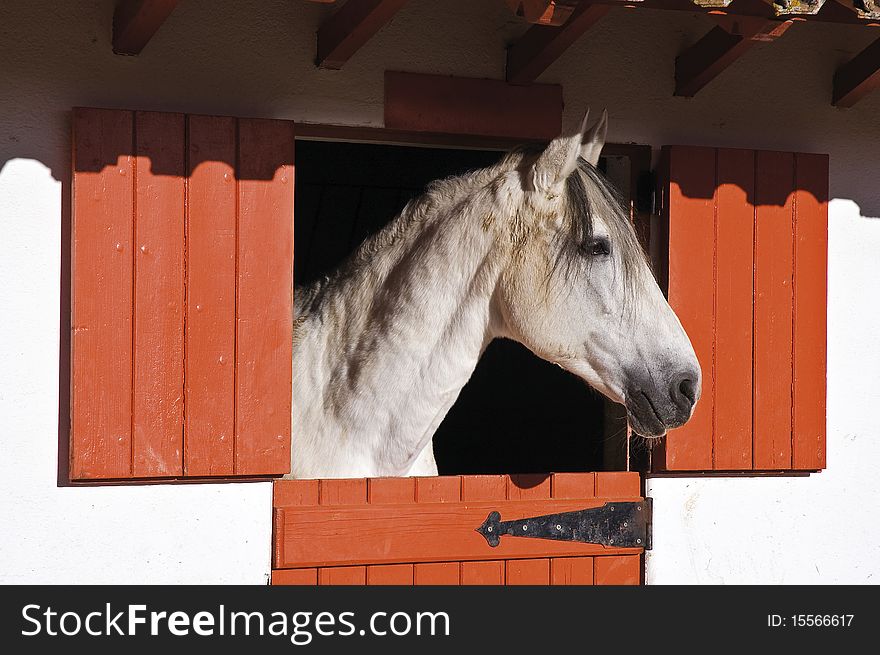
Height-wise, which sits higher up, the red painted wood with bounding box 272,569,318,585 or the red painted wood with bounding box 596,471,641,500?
the red painted wood with bounding box 596,471,641,500

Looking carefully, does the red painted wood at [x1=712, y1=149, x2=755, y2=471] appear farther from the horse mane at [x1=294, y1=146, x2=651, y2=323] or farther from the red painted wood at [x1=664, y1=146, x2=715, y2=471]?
the horse mane at [x1=294, y1=146, x2=651, y2=323]

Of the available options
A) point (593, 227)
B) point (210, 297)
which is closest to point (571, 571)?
point (593, 227)

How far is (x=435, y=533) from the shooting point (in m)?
3.29

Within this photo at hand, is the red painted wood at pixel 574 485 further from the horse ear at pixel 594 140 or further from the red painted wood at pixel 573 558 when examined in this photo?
the horse ear at pixel 594 140

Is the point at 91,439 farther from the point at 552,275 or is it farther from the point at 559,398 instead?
the point at 559,398

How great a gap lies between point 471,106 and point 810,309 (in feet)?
4.46

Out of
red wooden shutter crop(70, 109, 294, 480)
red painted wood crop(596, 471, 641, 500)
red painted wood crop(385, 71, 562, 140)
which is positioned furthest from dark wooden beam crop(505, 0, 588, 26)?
red painted wood crop(596, 471, 641, 500)

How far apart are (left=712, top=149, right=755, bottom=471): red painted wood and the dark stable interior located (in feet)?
9.58

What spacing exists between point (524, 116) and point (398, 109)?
0.43 metres

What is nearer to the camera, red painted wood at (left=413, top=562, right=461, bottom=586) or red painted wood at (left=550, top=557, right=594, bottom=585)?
red painted wood at (left=413, top=562, right=461, bottom=586)

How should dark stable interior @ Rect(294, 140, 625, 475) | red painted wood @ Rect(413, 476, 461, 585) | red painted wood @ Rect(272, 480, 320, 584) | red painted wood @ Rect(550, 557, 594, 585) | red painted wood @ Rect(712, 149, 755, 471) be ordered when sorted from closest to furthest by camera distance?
red painted wood @ Rect(272, 480, 320, 584) < red painted wood @ Rect(413, 476, 461, 585) < red painted wood @ Rect(550, 557, 594, 585) < red painted wood @ Rect(712, 149, 755, 471) < dark stable interior @ Rect(294, 140, 625, 475)

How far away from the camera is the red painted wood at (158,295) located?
2988mm

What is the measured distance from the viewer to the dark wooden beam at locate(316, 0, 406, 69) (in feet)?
9.75

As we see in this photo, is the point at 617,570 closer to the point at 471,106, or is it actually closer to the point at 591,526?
the point at 591,526
